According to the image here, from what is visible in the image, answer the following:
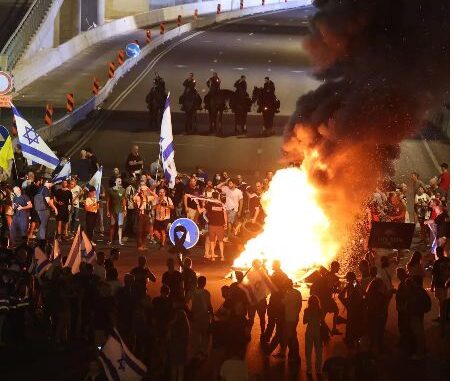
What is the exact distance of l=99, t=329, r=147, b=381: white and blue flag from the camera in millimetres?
13938

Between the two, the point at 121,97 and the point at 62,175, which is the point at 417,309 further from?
the point at 121,97

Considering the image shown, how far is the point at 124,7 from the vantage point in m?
64.6

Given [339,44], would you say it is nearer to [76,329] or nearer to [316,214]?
[316,214]

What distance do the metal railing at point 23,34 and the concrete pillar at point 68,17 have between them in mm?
3589

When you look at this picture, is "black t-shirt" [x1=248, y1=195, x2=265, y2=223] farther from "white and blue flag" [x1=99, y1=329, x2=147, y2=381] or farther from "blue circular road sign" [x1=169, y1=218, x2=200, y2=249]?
"white and blue flag" [x1=99, y1=329, x2=147, y2=381]

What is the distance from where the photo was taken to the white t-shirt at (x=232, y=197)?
26281 millimetres

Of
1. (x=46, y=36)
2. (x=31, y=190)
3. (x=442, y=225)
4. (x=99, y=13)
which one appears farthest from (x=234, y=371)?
(x=99, y=13)

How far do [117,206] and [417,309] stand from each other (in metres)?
10.5

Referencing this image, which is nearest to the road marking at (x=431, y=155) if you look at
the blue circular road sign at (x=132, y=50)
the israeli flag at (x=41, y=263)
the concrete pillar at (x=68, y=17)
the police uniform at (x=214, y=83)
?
the police uniform at (x=214, y=83)

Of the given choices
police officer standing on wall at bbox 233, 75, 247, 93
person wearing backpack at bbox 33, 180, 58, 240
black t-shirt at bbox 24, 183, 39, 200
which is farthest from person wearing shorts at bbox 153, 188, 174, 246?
police officer standing on wall at bbox 233, 75, 247, 93

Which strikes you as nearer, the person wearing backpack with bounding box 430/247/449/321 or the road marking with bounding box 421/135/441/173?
the person wearing backpack with bounding box 430/247/449/321

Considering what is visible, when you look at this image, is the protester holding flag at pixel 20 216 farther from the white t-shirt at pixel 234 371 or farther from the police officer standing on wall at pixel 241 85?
the white t-shirt at pixel 234 371

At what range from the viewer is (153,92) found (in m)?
35.2

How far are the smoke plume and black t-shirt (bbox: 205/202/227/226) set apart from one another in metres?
2.09
